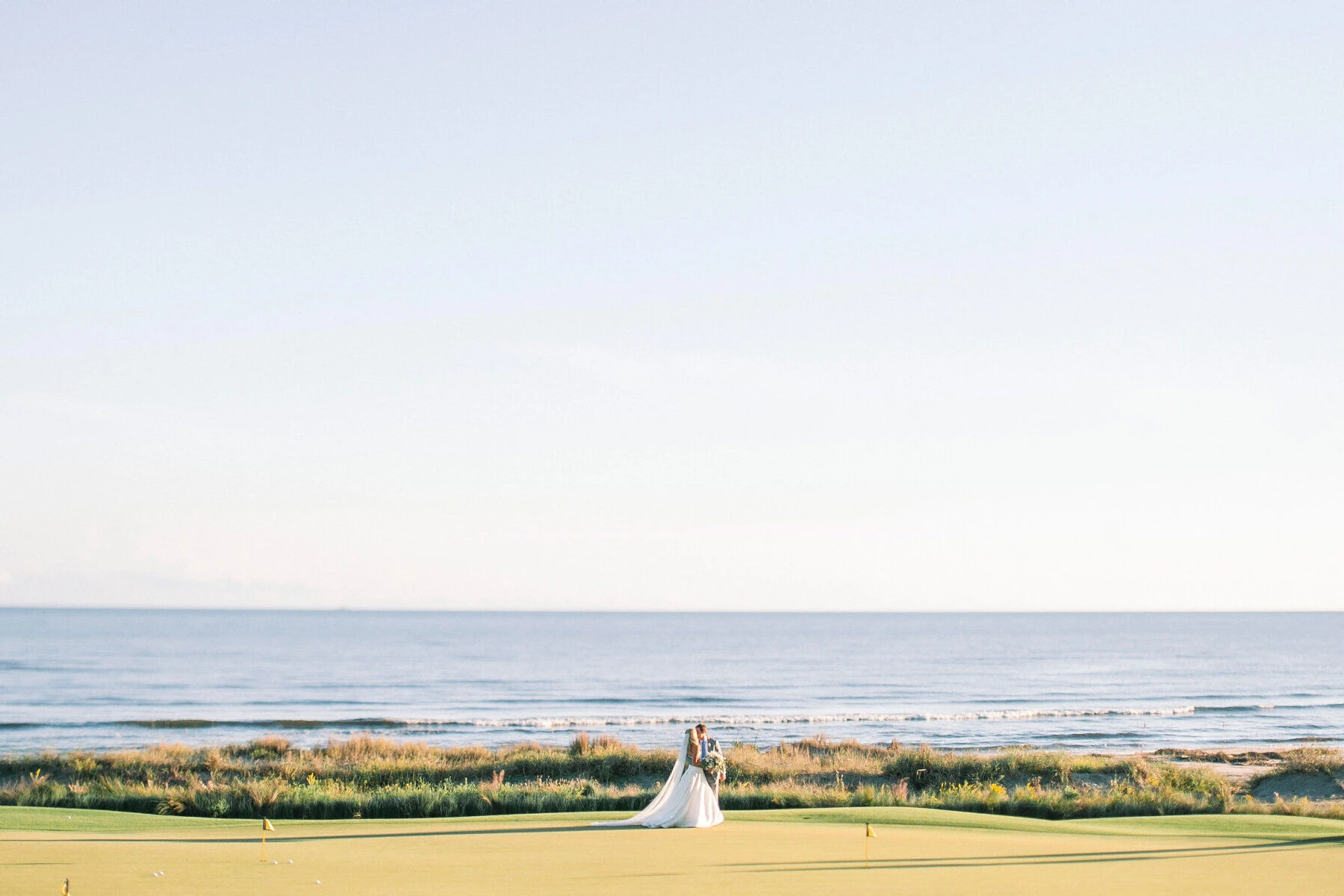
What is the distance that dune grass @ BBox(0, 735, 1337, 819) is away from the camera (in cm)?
2023

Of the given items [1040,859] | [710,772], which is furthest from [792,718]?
[1040,859]

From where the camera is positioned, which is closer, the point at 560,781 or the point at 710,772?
the point at 710,772

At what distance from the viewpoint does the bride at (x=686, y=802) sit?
1595cm

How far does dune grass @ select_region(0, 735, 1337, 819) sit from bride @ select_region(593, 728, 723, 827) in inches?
194

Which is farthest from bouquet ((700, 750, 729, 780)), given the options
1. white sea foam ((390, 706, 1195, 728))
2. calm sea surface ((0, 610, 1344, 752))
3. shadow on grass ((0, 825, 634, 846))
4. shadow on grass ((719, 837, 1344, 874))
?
white sea foam ((390, 706, 1195, 728))

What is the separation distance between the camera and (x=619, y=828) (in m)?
16.0

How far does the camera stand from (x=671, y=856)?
13016mm

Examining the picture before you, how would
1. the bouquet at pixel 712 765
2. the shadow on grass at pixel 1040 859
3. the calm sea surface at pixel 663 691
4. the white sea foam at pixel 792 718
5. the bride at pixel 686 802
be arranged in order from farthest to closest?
the white sea foam at pixel 792 718
the calm sea surface at pixel 663 691
the bouquet at pixel 712 765
the bride at pixel 686 802
the shadow on grass at pixel 1040 859

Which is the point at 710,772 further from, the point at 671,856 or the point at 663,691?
the point at 663,691

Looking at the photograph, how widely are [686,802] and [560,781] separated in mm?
13601

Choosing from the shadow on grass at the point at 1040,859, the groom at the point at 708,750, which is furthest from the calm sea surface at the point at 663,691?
the shadow on grass at the point at 1040,859

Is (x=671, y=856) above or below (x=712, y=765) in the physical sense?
below

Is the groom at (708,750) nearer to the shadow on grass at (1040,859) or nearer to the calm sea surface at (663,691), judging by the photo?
the shadow on grass at (1040,859)

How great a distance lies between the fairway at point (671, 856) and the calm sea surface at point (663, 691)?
28005 mm
